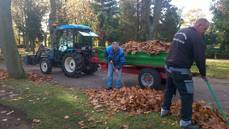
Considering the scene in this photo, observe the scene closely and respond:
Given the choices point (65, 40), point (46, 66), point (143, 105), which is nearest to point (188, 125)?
point (143, 105)

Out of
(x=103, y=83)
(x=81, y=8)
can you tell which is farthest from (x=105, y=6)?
(x=103, y=83)

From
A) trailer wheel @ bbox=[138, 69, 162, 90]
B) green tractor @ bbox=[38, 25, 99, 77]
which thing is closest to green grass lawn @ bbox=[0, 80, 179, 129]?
trailer wheel @ bbox=[138, 69, 162, 90]

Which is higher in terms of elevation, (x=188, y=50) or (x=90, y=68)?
(x=188, y=50)

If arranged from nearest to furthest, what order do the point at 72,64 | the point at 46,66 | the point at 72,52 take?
1. the point at 72,64
2. the point at 72,52
3. the point at 46,66

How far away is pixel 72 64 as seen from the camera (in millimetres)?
16641

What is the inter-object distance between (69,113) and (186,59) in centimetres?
310

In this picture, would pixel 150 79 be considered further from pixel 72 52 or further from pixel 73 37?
pixel 73 37

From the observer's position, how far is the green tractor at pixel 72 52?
16.5m

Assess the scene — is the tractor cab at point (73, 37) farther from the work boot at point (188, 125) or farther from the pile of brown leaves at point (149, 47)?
the work boot at point (188, 125)

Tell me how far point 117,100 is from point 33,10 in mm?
39862

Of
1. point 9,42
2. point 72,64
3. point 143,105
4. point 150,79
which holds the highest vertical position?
point 9,42

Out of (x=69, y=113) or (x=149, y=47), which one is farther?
(x=149, y=47)

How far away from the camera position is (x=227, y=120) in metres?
7.52

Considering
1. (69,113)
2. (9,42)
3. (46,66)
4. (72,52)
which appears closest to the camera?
(69,113)
